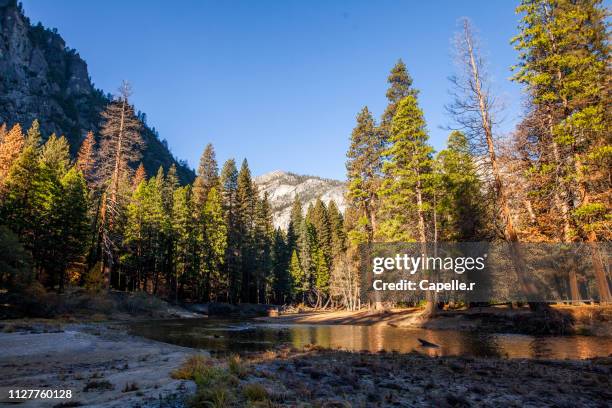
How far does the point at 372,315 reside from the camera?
1329 inches

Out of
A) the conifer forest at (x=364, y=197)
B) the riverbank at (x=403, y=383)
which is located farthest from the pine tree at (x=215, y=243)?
the riverbank at (x=403, y=383)

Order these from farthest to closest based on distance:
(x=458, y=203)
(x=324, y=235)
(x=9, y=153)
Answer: (x=324, y=235) → (x=9, y=153) → (x=458, y=203)

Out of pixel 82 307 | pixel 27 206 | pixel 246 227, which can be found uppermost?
pixel 246 227

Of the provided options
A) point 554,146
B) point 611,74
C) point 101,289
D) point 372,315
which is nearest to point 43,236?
point 101,289

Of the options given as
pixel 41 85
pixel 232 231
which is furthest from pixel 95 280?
pixel 41 85

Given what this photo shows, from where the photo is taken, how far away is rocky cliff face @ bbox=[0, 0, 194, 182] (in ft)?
377

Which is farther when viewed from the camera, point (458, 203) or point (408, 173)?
point (458, 203)

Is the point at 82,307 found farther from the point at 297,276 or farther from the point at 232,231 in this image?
the point at 297,276

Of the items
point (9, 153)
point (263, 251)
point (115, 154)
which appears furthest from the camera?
point (263, 251)

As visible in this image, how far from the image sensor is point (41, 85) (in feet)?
432

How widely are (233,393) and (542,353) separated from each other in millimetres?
11855

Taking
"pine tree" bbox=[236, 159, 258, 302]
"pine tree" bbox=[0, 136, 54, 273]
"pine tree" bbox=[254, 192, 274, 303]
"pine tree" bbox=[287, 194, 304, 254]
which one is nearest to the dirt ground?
"pine tree" bbox=[0, 136, 54, 273]

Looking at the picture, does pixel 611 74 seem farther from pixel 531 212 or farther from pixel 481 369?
pixel 481 369

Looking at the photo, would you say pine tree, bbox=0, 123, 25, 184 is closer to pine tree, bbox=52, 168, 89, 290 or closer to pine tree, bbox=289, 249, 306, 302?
Answer: pine tree, bbox=52, 168, 89, 290
